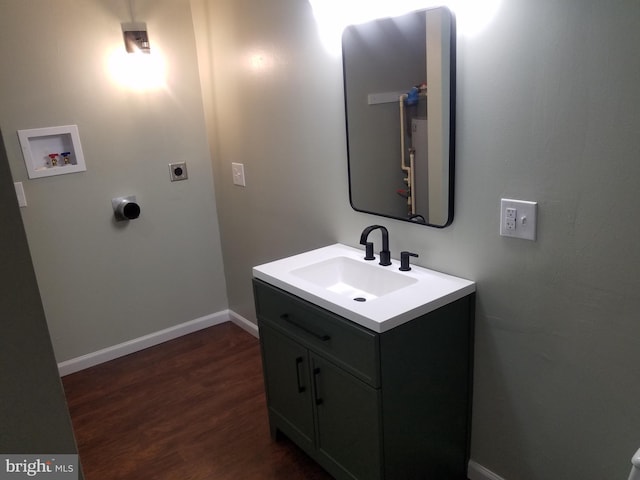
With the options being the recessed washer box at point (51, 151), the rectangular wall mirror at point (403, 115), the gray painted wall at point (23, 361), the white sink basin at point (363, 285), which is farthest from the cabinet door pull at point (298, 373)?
the recessed washer box at point (51, 151)

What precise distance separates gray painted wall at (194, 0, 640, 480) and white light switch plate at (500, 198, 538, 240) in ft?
0.07

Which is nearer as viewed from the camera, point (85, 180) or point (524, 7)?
point (524, 7)

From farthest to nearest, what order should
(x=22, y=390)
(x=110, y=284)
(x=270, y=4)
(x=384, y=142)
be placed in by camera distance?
(x=110, y=284) < (x=270, y=4) < (x=384, y=142) < (x=22, y=390)

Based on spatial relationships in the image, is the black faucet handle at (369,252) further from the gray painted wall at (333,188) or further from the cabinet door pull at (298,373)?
the cabinet door pull at (298,373)

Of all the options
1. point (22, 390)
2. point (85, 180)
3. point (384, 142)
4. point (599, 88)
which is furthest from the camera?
point (85, 180)

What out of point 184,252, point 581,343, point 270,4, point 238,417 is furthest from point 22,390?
point 184,252

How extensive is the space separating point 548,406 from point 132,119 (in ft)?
7.89

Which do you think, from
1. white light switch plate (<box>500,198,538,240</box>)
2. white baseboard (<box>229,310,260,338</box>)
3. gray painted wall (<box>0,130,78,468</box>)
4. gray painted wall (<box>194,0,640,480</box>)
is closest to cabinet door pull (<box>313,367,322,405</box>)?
gray painted wall (<box>194,0,640,480</box>)

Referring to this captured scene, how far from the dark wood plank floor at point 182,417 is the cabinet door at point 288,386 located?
0.15 meters

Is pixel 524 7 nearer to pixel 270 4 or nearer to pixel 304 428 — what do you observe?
pixel 270 4

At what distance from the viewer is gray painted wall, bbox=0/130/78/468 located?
0.80 meters

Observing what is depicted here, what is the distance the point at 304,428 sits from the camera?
196cm

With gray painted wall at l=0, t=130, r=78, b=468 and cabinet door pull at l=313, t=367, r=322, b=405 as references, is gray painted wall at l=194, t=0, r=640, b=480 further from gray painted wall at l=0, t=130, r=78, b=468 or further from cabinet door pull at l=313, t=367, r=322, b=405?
gray painted wall at l=0, t=130, r=78, b=468

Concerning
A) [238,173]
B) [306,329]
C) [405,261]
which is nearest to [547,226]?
[405,261]
